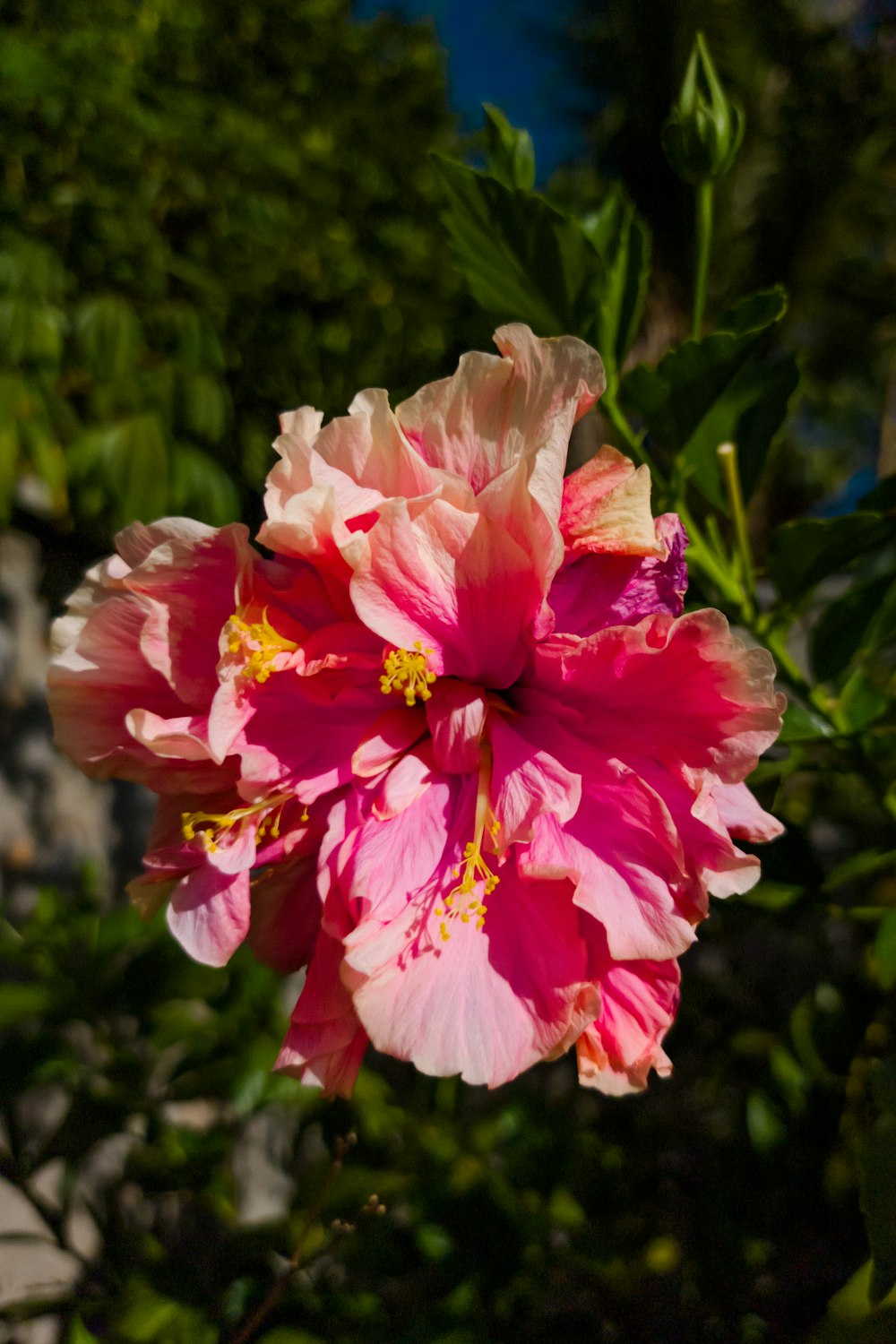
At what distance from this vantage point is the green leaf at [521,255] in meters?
0.39

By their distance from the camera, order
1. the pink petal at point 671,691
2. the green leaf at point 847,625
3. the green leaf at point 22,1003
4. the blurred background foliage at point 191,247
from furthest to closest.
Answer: the blurred background foliage at point 191,247, the green leaf at point 22,1003, the green leaf at point 847,625, the pink petal at point 671,691

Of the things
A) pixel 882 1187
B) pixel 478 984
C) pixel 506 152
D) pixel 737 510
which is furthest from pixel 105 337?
pixel 882 1187

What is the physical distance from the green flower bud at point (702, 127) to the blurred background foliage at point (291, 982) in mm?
41

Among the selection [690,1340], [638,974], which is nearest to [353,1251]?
[690,1340]

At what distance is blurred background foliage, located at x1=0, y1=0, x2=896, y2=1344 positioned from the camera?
1.54 ft

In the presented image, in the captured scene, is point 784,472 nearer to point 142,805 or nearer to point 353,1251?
point 142,805

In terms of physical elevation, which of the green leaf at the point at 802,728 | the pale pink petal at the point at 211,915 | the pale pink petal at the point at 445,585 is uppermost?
the pale pink petal at the point at 445,585

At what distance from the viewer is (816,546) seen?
1.44ft

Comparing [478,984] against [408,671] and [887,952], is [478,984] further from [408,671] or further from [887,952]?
[887,952]

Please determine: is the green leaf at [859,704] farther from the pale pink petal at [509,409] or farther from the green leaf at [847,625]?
the pale pink petal at [509,409]

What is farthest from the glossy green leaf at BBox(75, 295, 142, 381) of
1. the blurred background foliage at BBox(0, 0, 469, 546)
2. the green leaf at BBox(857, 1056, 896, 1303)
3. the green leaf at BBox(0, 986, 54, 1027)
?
the green leaf at BBox(857, 1056, 896, 1303)

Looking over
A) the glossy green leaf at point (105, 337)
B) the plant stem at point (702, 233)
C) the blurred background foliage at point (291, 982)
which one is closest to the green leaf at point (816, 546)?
the blurred background foliage at point (291, 982)

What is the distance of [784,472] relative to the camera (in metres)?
2.43

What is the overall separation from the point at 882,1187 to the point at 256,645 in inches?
14.6
